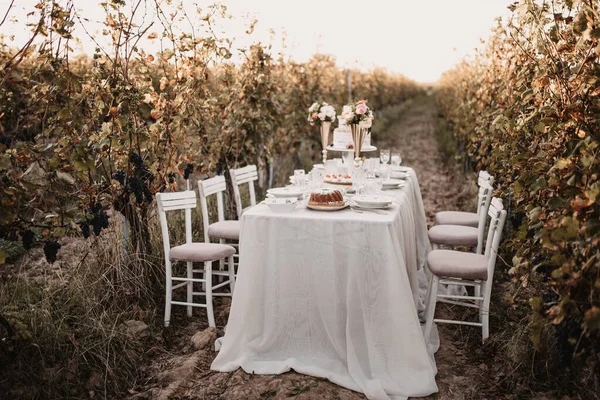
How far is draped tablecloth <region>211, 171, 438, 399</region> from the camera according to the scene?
9.48 ft

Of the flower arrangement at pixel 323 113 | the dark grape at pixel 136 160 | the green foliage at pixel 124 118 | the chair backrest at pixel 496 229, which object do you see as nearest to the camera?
the green foliage at pixel 124 118

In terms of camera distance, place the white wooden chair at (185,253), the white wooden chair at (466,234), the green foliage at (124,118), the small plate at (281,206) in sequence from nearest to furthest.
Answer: the green foliage at (124,118) → the small plate at (281,206) → the white wooden chair at (185,253) → the white wooden chair at (466,234)

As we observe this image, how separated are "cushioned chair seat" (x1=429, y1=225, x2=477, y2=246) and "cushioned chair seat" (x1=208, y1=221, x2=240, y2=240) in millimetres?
1510

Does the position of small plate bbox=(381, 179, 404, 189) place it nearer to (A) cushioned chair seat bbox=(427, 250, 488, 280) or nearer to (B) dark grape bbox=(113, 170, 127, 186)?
(A) cushioned chair seat bbox=(427, 250, 488, 280)

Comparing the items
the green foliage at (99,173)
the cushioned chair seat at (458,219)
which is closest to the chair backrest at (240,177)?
the green foliage at (99,173)

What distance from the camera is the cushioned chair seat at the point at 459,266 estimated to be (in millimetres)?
3271

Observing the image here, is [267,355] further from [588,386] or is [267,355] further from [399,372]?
[588,386]

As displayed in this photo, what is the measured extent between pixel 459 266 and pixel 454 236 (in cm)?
82

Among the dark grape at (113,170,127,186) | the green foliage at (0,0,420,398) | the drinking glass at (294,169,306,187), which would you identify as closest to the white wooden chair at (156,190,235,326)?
the green foliage at (0,0,420,398)

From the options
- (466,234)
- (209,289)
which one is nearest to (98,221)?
(209,289)

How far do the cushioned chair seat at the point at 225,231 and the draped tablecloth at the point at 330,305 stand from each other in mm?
960

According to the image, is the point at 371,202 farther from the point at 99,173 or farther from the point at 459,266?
the point at 99,173

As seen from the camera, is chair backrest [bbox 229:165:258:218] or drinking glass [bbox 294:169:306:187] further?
chair backrest [bbox 229:165:258:218]

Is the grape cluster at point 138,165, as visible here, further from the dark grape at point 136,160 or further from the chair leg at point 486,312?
the chair leg at point 486,312
